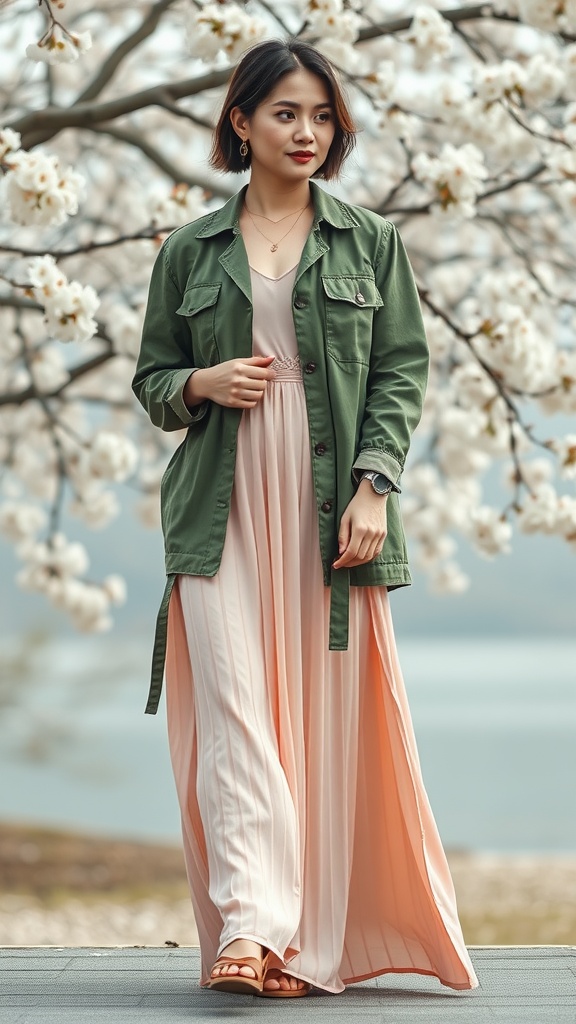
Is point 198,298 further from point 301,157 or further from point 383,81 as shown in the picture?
point 383,81

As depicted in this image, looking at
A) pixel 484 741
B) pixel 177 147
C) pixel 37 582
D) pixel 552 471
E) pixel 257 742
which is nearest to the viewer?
pixel 257 742

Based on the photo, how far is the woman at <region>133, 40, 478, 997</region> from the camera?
102 inches

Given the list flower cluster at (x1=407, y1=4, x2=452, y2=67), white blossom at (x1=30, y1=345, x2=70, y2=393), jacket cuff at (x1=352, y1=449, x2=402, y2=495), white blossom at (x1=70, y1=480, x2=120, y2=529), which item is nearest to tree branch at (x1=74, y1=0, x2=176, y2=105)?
flower cluster at (x1=407, y1=4, x2=452, y2=67)

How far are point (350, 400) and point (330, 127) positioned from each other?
18.2 inches

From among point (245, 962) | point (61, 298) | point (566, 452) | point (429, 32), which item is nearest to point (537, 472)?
point (566, 452)

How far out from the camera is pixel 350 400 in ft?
8.61

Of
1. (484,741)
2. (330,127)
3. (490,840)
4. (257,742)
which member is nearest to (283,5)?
(330,127)

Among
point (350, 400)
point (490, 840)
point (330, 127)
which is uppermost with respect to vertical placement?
point (330, 127)

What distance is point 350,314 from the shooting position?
8.64ft

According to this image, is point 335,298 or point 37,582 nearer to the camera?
point 335,298

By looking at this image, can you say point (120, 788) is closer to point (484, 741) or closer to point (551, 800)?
point (551, 800)

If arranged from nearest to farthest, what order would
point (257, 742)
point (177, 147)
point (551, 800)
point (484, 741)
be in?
1. point (257, 742)
2. point (177, 147)
3. point (551, 800)
4. point (484, 741)

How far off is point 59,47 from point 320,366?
1.36 m

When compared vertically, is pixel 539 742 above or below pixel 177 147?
below
